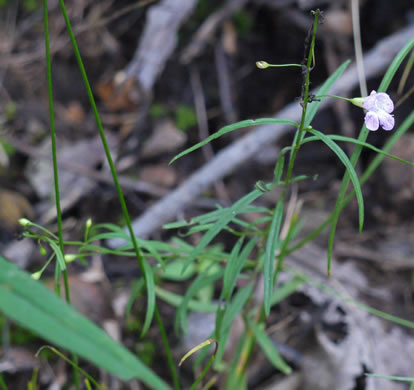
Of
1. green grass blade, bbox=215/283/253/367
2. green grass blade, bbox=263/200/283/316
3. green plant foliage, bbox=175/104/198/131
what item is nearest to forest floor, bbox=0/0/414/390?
green plant foliage, bbox=175/104/198/131

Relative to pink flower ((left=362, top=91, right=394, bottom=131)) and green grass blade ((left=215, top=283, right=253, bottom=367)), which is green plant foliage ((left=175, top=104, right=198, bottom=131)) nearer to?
green grass blade ((left=215, top=283, right=253, bottom=367))

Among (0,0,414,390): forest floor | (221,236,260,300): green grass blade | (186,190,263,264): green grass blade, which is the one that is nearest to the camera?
(186,190,263,264): green grass blade

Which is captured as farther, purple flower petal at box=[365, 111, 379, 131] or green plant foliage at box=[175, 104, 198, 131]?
green plant foliage at box=[175, 104, 198, 131]

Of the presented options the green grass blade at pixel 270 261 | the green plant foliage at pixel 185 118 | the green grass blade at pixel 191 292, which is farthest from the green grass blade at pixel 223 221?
the green plant foliage at pixel 185 118

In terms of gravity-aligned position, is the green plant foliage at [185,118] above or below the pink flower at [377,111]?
below

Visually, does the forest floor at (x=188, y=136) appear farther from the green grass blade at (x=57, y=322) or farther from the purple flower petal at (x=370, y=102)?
the green grass blade at (x=57, y=322)

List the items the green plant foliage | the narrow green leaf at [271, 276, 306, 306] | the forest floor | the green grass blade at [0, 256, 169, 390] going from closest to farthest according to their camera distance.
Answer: the green grass blade at [0, 256, 169, 390], the narrow green leaf at [271, 276, 306, 306], the forest floor, the green plant foliage

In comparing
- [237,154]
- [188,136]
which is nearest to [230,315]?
[237,154]

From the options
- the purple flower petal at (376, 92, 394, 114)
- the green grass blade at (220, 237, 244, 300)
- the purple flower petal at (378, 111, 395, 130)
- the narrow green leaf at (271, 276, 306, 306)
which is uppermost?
the purple flower petal at (376, 92, 394, 114)

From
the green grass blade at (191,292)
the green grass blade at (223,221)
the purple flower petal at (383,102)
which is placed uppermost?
the purple flower petal at (383,102)
